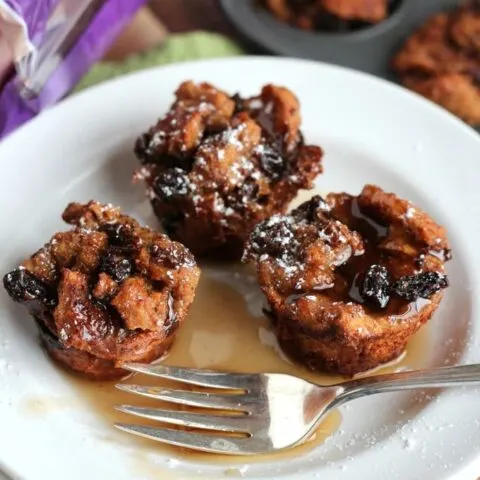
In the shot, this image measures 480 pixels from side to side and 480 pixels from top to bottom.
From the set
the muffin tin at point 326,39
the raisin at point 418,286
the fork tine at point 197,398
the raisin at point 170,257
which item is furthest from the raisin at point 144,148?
the muffin tin at point 326,39

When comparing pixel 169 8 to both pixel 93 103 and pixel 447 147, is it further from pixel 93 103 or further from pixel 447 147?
pixel 447 147

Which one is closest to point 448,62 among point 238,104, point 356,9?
point 356,9

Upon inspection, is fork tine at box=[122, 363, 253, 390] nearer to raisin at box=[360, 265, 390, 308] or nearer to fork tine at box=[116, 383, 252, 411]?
fork tine at box=[116, 383, 252, 411]

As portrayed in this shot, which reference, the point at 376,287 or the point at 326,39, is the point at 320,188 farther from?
the point at 326,39

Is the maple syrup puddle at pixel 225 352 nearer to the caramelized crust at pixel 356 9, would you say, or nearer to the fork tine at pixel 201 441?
the fork tine at pixel 201 441

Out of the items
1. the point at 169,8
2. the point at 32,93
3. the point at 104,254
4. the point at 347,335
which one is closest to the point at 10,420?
the point at 104,254

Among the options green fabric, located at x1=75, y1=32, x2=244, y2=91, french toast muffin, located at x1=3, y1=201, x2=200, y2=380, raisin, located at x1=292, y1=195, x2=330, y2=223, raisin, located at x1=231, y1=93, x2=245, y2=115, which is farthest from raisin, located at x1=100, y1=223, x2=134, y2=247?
green fabric, located at x1=75, y1=32, x2=244, y2=91
